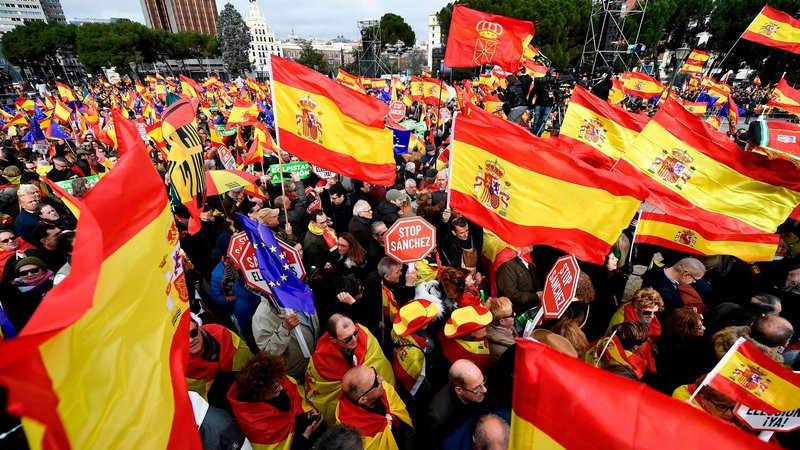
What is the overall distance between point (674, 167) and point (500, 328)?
298 cm

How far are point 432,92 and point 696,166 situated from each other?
11.7 metres

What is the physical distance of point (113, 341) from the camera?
143 cm

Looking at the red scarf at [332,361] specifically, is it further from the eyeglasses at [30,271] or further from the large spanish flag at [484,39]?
the large spanish flag at [484,39]

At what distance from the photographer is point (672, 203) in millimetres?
4492

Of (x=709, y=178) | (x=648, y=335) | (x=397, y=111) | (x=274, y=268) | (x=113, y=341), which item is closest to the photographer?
(x=113, y=341)

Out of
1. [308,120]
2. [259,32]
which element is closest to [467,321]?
[308,120]

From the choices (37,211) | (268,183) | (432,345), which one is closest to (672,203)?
(432,345)

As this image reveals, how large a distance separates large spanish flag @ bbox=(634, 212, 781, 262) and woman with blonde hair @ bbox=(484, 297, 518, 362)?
2.24 m

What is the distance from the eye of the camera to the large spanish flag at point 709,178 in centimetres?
423

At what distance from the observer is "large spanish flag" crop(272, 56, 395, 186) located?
15.1ft

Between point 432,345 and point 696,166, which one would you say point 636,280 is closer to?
point 696,166

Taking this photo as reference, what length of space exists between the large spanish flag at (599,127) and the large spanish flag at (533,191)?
241cm

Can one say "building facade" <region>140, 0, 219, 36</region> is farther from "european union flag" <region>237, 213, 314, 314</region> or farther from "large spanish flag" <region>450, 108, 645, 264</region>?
"european union flag" <region>237, 213, 314, 314</region>

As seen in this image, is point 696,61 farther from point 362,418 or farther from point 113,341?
point 113,341
